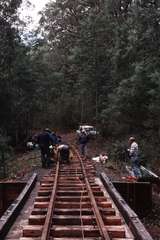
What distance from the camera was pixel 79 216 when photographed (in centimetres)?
1223

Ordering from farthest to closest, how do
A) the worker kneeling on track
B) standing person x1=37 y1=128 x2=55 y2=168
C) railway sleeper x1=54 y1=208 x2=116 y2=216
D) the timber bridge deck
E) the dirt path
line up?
the worker kneeling on track → standing person x1=37 y1=128 x2=55 y2=168 → railway sleeper x1=54 y1=208 x2=116 y2=216 → the dirt path → the timber bridge deck

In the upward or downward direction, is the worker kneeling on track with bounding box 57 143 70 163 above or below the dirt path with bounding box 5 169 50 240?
above

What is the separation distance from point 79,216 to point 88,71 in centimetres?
4249

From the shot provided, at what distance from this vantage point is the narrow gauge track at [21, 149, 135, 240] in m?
10.5

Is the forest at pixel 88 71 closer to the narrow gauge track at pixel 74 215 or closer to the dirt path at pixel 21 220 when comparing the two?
the narrow gauge track at pixel 74 215

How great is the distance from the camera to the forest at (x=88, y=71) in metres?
36.3

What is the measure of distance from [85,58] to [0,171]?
26.2 m

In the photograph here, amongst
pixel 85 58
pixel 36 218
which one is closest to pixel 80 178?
pixel 36 218

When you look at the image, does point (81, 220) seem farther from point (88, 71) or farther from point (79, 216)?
point (88, 71)

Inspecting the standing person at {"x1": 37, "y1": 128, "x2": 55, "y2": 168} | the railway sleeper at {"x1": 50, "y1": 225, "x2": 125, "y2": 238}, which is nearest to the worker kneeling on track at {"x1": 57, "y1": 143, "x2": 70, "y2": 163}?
the standing person at {"x1": 37, "y1": 128, "x2": 55, "y2": 168}

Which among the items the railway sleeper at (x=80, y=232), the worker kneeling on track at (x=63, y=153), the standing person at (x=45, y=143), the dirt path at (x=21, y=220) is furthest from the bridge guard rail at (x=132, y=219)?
the worker kneeling on track at (x=63, y=153)

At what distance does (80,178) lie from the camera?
19594mm

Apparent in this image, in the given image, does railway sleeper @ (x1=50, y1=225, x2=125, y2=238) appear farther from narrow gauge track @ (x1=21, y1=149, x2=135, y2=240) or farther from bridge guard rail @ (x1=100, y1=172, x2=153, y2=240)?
bridge guard rail @ (x1=100, y1=172, x2=153, y2=240)

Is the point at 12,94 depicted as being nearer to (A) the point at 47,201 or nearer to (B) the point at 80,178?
(B) the point at 80,178
